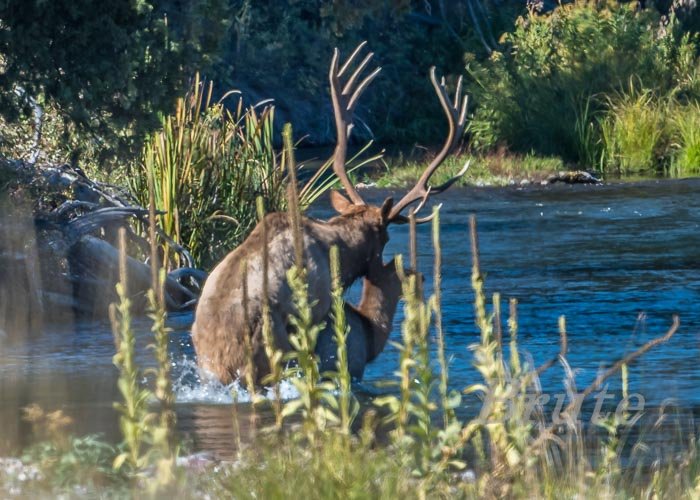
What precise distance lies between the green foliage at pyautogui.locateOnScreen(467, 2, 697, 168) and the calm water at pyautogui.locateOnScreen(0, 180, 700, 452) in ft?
15.1

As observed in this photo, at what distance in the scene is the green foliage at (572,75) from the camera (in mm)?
26219

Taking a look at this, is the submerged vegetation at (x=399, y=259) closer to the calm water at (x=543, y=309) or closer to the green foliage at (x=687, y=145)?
the green foliage at (x=687, y=145)

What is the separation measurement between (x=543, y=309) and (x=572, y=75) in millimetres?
15208

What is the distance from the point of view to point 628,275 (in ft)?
46.3

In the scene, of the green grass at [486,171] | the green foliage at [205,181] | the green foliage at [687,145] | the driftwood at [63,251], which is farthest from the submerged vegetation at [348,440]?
the green foliage at [687,145]

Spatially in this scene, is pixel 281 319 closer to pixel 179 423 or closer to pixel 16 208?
pixel 179 423

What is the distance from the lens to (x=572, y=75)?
26734mm

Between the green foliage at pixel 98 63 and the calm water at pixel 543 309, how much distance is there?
1.68 m

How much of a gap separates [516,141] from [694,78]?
Result: 343 centimetres

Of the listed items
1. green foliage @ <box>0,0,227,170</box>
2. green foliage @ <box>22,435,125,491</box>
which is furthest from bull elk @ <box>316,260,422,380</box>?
green foliage @ <box>22,435,125,491</box>

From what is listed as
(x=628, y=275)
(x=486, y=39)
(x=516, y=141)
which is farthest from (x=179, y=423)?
(x=486, y=39)

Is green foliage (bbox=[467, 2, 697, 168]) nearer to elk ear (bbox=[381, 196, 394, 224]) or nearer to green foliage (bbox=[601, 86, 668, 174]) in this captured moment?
green foliage (bbox=[601, 86, 668, 174])

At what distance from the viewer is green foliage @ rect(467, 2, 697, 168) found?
26.2 meters

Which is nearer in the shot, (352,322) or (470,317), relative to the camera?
(352,322)
